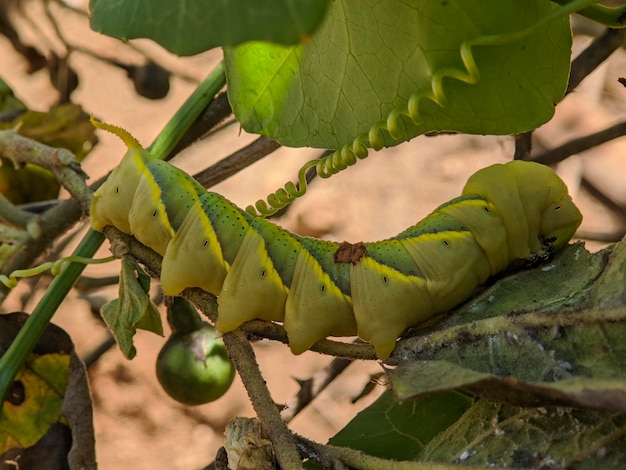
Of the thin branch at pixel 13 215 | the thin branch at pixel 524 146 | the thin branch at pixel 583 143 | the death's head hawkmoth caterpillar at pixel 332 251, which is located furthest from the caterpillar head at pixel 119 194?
the thin branch at pixel 583 143

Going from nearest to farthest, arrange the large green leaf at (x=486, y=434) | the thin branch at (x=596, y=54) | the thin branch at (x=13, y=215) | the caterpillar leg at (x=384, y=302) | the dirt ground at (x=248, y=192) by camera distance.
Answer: the large green leaf at (x=486, y=434) → the caterpillar leg at (x=384, y=302) → the thin branch at (x=13, y=215) → the thin branch at (x=596, y=54) → the dirt ground at (x=248, y=192)

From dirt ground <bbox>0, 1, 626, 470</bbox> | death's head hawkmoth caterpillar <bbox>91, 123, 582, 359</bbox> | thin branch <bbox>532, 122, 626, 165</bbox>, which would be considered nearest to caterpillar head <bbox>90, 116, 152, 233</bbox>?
death's head hawkmoth caterpillar <bbox>91, 123, 582, 359</bbox>

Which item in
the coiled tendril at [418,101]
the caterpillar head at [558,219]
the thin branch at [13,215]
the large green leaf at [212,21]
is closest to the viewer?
the large green leaf at [212,21]

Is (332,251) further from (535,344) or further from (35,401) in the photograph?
(35,401)

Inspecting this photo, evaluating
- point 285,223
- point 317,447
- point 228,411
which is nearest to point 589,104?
point 285,223

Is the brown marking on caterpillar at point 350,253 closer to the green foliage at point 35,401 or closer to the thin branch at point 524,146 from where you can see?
the green foliage at point 35,401

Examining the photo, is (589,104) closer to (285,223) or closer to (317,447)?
(285,223)

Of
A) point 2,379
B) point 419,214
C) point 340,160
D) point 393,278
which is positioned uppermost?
point 340,160

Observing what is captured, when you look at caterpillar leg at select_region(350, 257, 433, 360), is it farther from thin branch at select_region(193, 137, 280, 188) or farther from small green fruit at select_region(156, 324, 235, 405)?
thin branch at select_region(193, 137, 280, 188)
